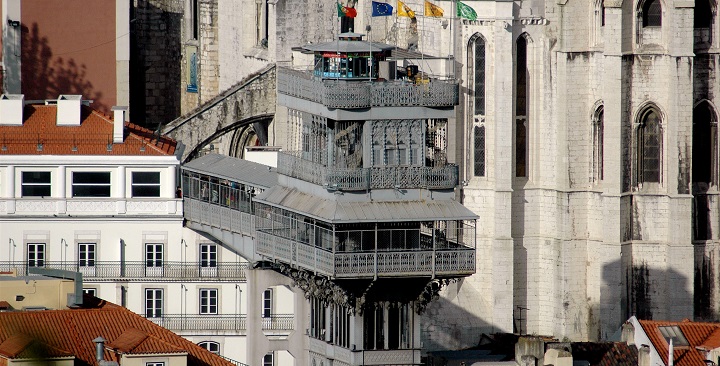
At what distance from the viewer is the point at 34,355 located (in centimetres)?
5766

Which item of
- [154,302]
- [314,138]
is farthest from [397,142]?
[154,302]

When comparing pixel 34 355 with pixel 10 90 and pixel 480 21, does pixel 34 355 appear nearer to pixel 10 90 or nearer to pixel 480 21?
pixel 480 21

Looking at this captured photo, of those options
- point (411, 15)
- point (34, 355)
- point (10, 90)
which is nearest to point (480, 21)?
point (411, 15)

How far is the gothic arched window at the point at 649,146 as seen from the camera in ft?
377

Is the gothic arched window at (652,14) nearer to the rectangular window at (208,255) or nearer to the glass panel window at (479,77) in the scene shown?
the glass panel window at (479,77)

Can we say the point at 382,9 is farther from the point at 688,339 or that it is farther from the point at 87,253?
the point at 688,339

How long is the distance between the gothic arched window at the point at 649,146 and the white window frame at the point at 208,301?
57.8 ft

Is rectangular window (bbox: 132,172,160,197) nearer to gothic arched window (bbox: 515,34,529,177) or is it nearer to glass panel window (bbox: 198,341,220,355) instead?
glass panel window (bbox: 198,341,220,355)

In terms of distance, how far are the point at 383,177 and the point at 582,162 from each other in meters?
22.1

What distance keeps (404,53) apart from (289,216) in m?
8.60

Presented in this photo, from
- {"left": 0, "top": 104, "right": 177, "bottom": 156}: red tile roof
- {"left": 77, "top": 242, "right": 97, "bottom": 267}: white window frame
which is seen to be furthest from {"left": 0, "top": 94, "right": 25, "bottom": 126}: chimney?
{"left": 77, "top": 242, "right": 97, "bottom": 267}: white window frame

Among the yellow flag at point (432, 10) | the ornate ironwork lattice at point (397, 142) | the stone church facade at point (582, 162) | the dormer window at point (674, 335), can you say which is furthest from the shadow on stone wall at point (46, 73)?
the dormer window at point (674, 335)

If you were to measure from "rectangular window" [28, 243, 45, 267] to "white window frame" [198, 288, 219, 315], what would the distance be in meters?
5.83

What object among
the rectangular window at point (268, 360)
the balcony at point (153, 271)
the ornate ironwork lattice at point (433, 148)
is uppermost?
the ornate ironwork lattice at point (433, 148)
